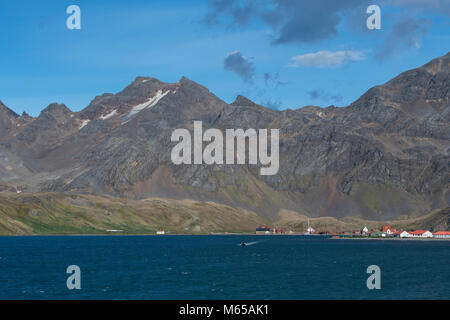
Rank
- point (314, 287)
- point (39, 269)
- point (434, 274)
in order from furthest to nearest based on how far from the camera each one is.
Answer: point (39, 269)
point (434, 274)
point (314, 287)

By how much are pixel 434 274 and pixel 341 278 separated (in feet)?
90.0

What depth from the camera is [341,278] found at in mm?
150625

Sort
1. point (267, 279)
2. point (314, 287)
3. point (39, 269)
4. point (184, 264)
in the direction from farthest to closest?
point (184, 264) → point (39, 269) → point (267, 279) → point (314, 287)

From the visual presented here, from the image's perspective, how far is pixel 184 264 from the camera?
633 feet
